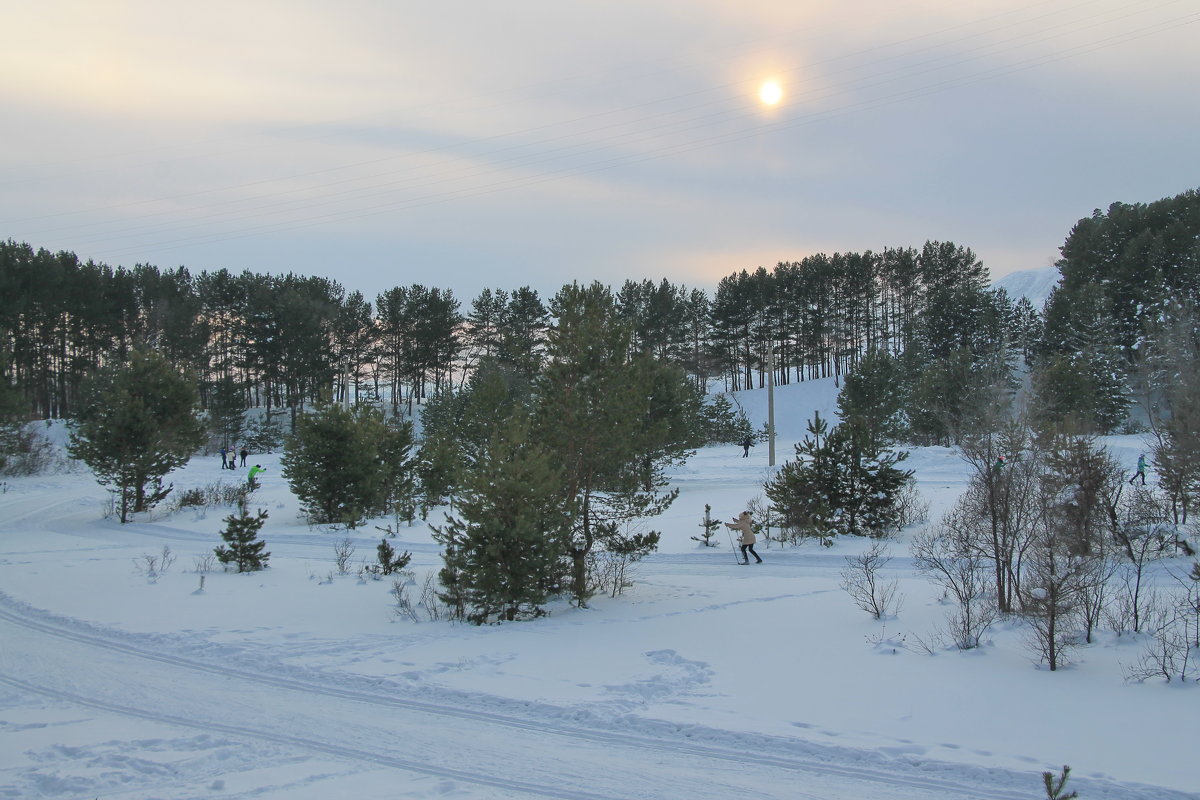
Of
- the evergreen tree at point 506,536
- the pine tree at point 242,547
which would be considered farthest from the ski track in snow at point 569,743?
the pine tree at point 242,547

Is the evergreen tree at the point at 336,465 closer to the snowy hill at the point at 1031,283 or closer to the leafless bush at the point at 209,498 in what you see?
the leafless bush at the point at 209,498

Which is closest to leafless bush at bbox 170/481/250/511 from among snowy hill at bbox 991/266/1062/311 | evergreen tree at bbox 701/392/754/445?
evergreen tree at bbox 701/392/754/445

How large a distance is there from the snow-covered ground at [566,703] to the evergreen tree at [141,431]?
41.6 ft

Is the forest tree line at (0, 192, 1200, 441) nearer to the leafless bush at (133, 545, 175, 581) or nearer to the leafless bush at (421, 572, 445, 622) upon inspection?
the leafless bush at (133, 545, 175, 581)

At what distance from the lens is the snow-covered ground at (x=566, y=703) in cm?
612

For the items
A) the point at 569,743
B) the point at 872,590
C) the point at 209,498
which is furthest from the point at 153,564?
the point at 872,590

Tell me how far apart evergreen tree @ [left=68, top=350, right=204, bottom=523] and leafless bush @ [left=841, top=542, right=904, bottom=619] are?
939 inches

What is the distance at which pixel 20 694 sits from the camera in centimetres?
827

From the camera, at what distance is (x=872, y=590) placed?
10578 mm

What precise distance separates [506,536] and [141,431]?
20.8 meters

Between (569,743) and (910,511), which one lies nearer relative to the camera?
(569,743)

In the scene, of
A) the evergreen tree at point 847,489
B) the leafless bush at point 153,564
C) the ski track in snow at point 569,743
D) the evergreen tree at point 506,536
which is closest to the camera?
the ski track in snow at point 569,743

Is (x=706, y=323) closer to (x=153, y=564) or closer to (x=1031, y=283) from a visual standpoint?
(x=153, y=564)

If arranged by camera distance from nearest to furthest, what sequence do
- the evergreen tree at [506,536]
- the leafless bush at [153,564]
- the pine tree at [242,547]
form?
the evergreen tree at [506,536]
the leafless bush at [153,564]
the pine tree at [242,547]
